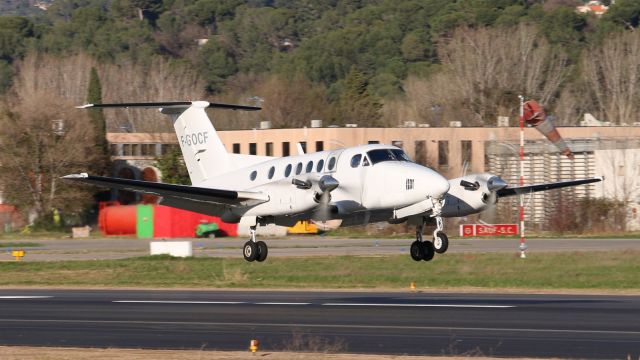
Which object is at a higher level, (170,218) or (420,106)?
(420,106)

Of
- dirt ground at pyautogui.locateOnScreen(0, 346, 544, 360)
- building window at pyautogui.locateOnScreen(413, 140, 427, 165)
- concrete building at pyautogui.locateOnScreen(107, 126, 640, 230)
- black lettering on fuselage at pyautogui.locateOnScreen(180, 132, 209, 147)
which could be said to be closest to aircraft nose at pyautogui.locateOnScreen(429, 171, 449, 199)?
dirt ground at pyautogui.locateOnScreen(0, 346, 544, 360)

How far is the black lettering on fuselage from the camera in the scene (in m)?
39.2

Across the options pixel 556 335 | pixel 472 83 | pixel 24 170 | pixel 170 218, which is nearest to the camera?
pixel 556 335

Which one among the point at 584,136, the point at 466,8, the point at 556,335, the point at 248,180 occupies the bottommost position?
the point at 556,335

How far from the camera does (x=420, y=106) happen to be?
112m

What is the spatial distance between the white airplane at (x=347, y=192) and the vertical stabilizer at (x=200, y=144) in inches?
114

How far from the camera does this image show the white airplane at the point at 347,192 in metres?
31.5

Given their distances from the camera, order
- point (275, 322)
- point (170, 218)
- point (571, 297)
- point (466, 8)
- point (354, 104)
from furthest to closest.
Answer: point (466, 8)
point (354, 104)
point (170, 218)
point (571, 297)
point (275, 322)

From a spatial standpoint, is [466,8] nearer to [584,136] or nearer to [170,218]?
[584,136]

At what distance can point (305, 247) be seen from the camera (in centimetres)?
6262

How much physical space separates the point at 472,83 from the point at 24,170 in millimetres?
45074

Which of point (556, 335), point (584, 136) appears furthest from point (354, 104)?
point (556, 335)

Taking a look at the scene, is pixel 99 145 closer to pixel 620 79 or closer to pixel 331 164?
pixel 620 79

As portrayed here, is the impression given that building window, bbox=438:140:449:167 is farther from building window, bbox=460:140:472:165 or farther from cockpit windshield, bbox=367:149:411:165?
cockpit windshield, bbox=367:149:411:165
